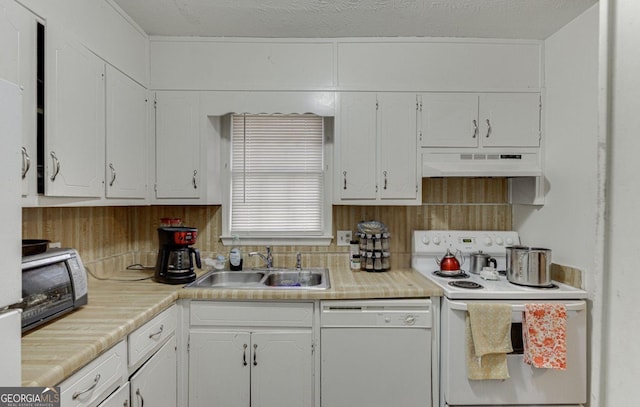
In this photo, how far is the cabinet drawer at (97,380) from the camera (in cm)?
109

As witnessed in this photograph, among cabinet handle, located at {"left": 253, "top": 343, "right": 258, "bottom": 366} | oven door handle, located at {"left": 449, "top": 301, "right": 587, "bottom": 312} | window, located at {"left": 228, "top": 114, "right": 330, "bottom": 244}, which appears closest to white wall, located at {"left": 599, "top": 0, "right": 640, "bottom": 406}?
oven door handle, located at {"left": 449, "top": 301, "right": 587, "bottom": 312}

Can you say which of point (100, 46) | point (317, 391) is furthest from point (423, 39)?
point (317, 391)

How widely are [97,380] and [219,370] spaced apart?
0.79 m

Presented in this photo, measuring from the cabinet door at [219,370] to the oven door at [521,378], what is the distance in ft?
3.71

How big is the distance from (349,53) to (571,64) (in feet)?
4.37

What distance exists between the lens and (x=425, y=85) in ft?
7.34

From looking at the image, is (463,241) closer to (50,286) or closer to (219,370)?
(219,370)

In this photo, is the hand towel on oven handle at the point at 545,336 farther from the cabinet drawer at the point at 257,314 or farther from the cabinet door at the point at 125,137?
the cabinet door at the point at 125,137

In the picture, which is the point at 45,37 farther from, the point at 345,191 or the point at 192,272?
the point at 345,191

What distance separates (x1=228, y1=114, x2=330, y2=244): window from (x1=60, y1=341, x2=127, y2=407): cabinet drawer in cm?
128

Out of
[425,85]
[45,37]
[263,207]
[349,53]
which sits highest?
[349,53]

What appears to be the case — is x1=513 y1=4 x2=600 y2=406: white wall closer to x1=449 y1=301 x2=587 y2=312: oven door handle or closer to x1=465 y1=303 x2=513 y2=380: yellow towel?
x1=449 y1=301 x2=587 y2=312: oven door handle

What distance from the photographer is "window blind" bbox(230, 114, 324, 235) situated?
2559 mm

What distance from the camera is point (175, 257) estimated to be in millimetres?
2031
